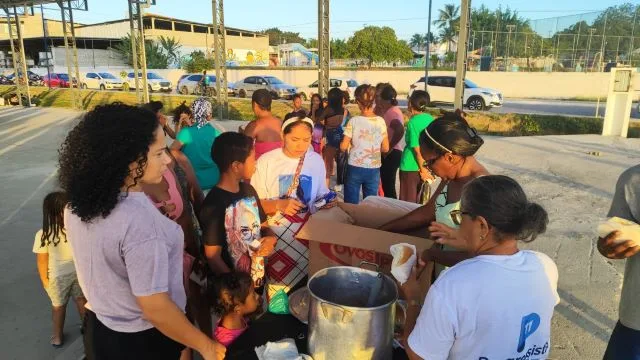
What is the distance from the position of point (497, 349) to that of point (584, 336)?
253 centimetres

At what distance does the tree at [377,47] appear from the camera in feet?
166

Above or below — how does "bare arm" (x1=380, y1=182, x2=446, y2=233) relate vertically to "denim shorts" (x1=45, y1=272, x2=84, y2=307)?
above

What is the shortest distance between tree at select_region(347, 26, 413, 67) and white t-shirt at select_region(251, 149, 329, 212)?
50.3 meters

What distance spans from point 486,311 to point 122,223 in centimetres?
110

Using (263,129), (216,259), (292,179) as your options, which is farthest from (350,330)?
(263,129)

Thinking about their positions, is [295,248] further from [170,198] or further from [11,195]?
[11,195]

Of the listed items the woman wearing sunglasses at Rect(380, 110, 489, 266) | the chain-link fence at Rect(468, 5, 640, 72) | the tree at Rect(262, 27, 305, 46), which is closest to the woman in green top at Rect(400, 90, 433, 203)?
the woman wearing sunglasses at Rect(380, 110, 489, 266)

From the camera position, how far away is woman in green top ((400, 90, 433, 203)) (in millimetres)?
4730

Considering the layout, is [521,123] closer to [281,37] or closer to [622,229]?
[622,229]

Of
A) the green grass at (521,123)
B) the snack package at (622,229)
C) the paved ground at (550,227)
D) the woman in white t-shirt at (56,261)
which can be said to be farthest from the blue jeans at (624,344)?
the green grass at (521,123)

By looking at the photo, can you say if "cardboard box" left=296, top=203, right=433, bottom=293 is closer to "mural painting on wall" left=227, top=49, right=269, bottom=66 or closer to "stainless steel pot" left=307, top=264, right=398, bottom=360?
"stainless steel pot" left=307, top=264, right=398, bottom=360

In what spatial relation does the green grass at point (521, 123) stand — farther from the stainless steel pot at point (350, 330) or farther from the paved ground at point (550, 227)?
the stainless steel pot at point (350, 330)

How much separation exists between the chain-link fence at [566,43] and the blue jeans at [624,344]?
2612 cm

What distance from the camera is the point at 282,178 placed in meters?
2.97
